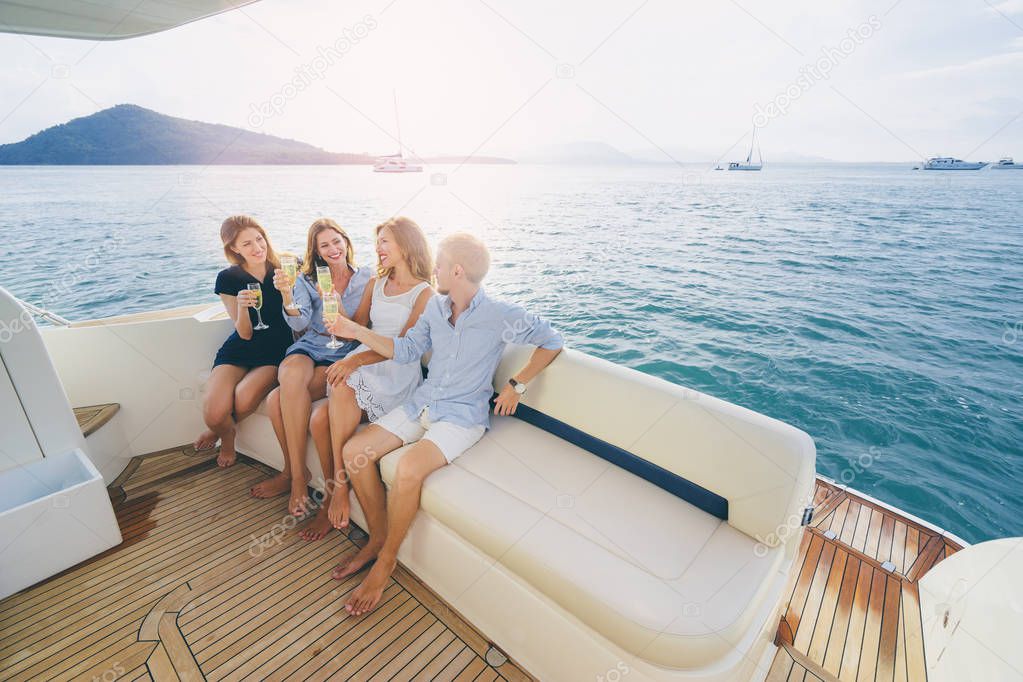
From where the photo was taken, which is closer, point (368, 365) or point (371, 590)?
point (371, 590)

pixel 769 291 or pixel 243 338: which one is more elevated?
pixel 243 338

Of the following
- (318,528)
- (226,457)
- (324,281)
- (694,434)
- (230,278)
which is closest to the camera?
(694,434)

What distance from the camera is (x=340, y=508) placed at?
6.19 feet

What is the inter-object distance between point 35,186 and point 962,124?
41.6m

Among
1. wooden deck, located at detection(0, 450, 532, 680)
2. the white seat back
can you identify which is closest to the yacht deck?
wooden deck, located at detection(0, 450, 532, 680)

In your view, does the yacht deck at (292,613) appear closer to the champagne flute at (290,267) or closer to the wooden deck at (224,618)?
the wooden deck at (224,618)

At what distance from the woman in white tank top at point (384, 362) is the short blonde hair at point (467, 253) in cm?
31

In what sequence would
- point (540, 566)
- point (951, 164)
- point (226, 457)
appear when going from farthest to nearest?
1. point (951, 164)
2. point (226, 457)
3. point (540, 566)

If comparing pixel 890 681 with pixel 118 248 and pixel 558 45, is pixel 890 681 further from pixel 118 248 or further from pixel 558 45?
pixel 118 248

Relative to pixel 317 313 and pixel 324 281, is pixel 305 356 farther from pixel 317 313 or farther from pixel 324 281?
pixel 324 281

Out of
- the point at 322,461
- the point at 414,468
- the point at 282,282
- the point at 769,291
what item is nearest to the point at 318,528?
the point at 322,461

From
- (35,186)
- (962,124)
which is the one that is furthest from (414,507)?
(35,186)

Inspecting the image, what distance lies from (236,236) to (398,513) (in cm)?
168

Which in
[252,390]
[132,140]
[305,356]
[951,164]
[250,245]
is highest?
[951,164]
